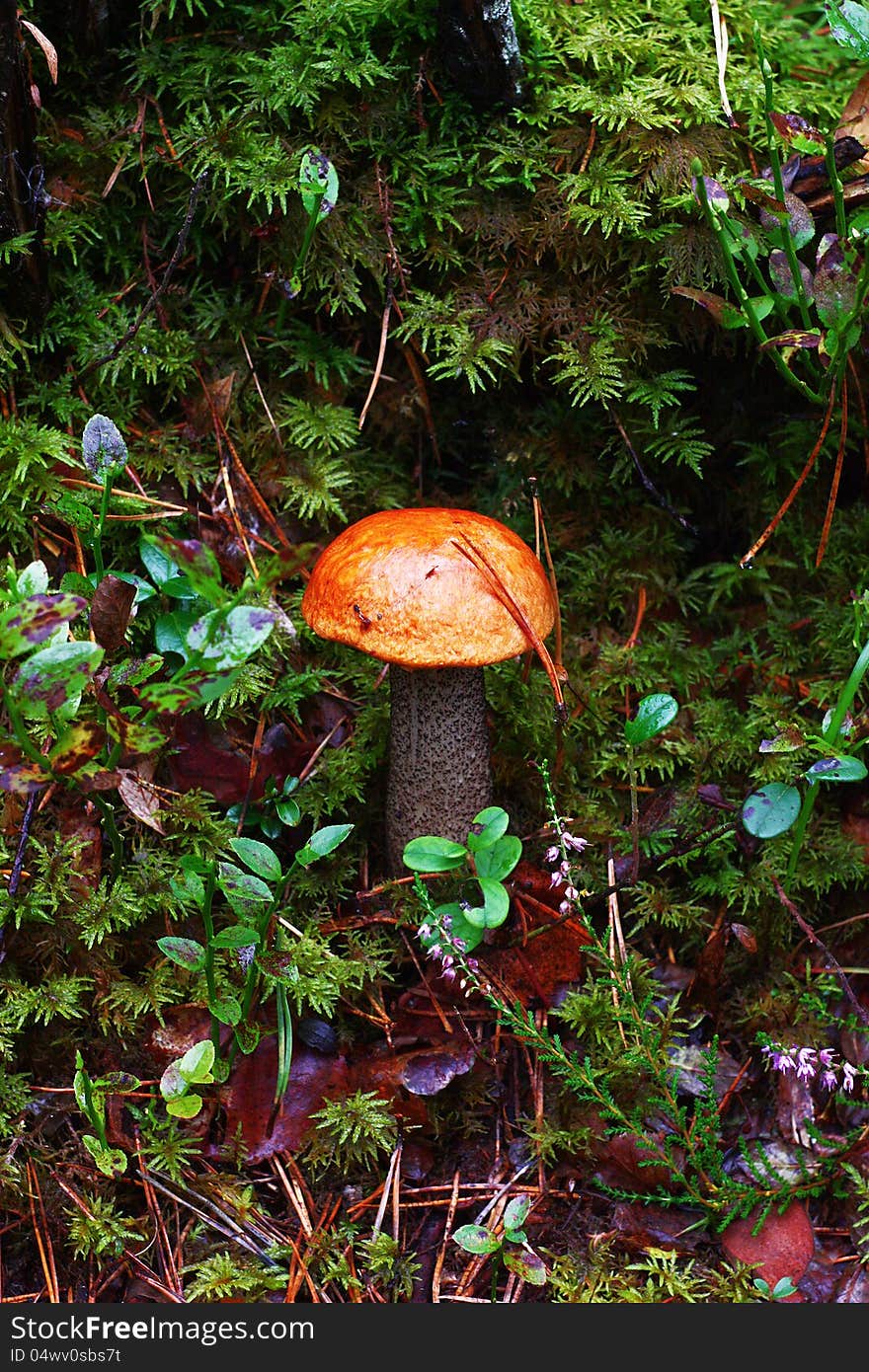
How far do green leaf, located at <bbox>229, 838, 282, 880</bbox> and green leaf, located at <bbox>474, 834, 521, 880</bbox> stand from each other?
1.46ft

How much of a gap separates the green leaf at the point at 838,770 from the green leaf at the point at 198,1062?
139 cm

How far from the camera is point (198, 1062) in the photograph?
206 cm

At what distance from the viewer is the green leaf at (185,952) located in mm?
2098

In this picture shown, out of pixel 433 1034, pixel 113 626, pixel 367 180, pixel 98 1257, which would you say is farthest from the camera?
pixel 367 180

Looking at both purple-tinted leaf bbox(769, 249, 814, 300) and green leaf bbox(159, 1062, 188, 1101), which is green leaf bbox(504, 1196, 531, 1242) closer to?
green leaf bbox(159, 1062, 188, 1101)

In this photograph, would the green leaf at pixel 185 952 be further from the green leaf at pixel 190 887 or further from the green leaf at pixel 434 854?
the green leaf at pixel 434 854

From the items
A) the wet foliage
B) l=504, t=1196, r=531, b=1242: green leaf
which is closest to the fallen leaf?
the wet foliage

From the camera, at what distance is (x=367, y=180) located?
2.65 m

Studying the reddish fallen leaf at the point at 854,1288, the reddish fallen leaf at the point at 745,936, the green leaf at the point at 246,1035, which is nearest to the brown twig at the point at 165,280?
the green leaf at the point at 246,1035

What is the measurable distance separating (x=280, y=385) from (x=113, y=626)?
0.93 metres

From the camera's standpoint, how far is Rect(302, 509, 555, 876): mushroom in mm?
2068

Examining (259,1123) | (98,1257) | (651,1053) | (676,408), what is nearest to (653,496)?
(676,408)

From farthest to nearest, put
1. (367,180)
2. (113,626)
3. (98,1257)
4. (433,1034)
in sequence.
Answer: (367,180) < (433,1034) < (113,626) < (98,1257)

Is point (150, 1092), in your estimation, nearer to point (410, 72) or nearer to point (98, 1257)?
point (98, 1257)
